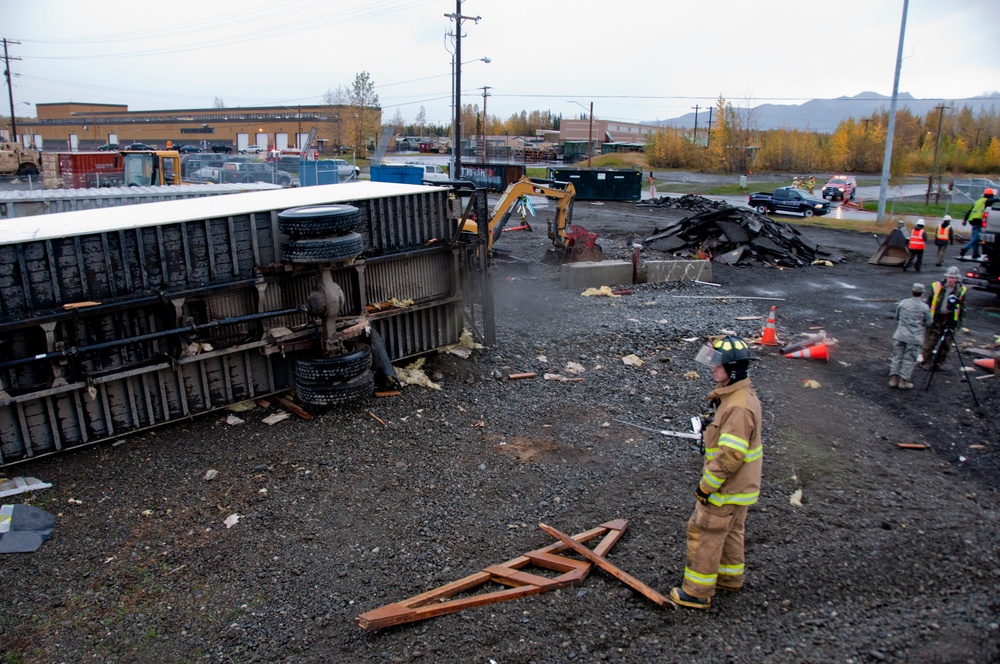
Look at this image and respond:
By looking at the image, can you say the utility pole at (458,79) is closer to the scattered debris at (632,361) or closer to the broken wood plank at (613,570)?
the scattered debris at (632,361)

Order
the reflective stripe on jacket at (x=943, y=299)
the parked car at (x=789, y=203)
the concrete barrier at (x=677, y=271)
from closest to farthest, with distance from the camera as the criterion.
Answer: the reflective stripe on jacket at (x=943, y=299)
the concrete barrier at (x=677, y=271)
the parked car at (x=789, y=203)

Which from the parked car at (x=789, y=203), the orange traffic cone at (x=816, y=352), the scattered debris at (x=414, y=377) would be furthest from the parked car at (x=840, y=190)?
the scattered debris at (x=414, y=377)

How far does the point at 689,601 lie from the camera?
4.69 metres

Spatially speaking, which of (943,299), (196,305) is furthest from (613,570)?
(943,299)

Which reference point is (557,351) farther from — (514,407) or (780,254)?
(780,254)

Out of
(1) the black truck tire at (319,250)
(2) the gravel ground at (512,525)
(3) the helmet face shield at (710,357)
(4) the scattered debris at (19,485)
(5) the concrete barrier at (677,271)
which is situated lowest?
(2) the gravel ground at (512,525)

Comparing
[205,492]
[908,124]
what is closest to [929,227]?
[205,492]

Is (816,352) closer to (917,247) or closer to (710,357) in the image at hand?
(710,357)

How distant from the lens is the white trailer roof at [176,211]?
6723 mm

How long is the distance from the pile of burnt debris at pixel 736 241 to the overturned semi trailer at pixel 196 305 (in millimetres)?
11598

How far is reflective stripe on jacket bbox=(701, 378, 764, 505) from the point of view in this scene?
4484 millimetres

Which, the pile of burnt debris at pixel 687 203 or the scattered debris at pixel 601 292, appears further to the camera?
the pile of burnt debris at pixel 687 203

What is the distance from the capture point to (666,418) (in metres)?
8.03

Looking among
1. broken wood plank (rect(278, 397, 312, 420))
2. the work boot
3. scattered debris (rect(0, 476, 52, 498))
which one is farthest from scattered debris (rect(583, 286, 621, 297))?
scattered debris (rect(0, 476, 52, 498))
